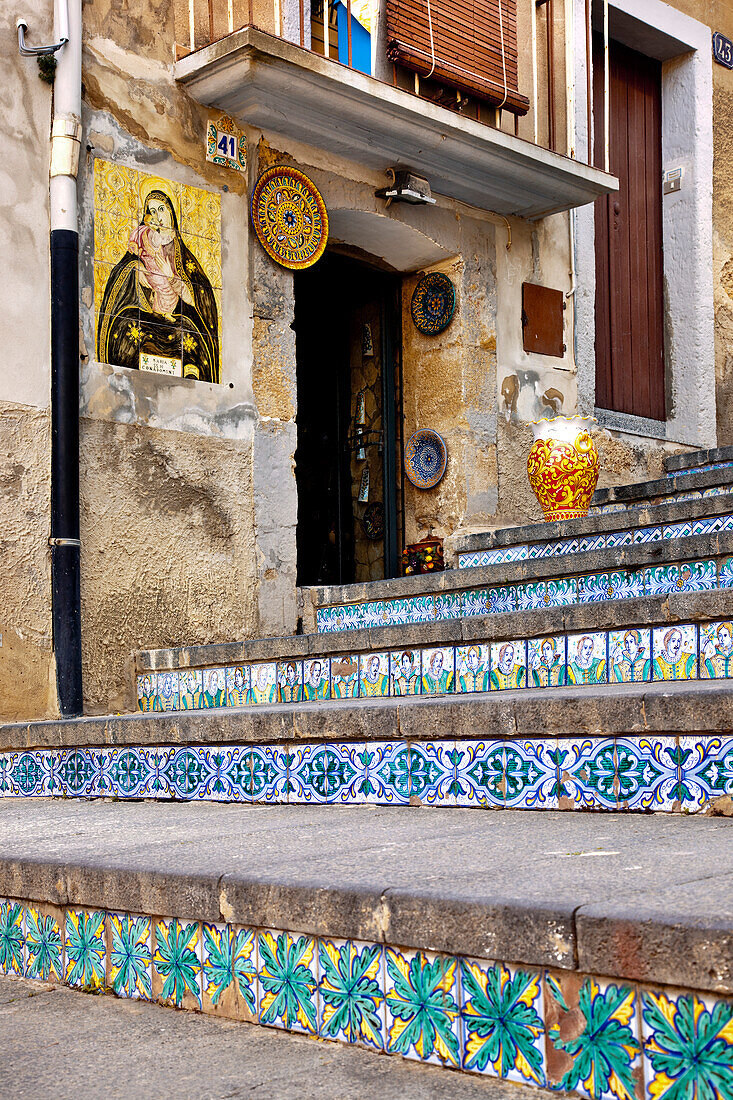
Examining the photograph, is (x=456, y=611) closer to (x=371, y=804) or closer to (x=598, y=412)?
(x=371, y=804)

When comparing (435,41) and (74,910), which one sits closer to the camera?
(74,910)

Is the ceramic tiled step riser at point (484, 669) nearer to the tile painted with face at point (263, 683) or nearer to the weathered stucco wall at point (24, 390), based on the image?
the tile painted with face at point (263, 683)

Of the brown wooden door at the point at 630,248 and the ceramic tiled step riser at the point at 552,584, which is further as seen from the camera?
the brown wooden door at the point at 630,248

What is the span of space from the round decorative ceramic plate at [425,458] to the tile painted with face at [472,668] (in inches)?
140

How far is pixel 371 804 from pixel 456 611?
1984 mm

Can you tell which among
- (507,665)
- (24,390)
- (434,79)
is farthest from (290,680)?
(434,79)

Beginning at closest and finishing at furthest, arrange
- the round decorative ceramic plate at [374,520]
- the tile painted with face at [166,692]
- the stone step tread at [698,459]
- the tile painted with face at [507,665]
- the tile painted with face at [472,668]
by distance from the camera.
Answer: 1. the tile painted with face at [507,665]
2. the tile painted with face at [472,668]
3. the tile painted with face at [166,692]
4. the stone step tread at [698,459]
5. the round decorative ceramic plate at [374,520]

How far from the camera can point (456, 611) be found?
186 inches

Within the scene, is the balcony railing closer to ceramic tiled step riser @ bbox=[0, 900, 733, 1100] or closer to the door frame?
the door frame

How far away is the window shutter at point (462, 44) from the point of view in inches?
262

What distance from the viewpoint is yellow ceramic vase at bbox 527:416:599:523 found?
19.8 feet

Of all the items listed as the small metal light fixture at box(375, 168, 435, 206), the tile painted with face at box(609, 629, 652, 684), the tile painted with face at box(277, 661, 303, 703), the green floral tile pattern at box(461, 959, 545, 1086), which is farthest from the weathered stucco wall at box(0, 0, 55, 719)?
the green floral tile pattern at box(461, 959, 545, 1086)

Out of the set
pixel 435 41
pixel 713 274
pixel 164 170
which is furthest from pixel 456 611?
pixel 713 274

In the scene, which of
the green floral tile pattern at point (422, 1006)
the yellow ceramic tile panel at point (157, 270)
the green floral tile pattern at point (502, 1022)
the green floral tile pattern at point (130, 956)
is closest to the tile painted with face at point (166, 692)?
the yellow ceramic tile panel at point (157, 270)
